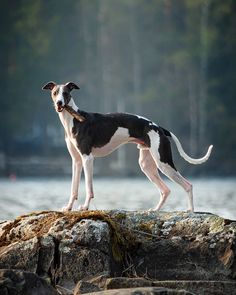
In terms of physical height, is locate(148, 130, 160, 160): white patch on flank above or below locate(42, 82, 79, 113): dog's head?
below

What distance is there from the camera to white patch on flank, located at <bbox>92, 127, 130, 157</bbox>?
562 inches

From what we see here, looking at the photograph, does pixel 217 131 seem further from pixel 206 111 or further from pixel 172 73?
pixel 172 73

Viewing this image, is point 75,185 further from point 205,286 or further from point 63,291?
point 205,286

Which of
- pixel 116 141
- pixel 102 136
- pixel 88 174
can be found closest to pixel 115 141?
pixel 116 141

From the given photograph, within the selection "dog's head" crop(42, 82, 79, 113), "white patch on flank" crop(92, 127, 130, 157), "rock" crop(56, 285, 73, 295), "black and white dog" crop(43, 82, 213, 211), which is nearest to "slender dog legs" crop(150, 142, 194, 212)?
"black and white dog" crop(43, 82, 213, 211)

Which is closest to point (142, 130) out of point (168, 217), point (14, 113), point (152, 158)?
point (152, 158)

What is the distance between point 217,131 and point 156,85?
6326 millimetres

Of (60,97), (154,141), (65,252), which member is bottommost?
(65,252)

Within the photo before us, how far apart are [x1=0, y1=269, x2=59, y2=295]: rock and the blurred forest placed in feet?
177

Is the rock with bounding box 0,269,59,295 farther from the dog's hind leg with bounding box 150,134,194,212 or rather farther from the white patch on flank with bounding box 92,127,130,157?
the dog's hind leg with bounding box 150,134,194,212

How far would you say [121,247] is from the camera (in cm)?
1254

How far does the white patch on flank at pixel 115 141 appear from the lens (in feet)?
46.9

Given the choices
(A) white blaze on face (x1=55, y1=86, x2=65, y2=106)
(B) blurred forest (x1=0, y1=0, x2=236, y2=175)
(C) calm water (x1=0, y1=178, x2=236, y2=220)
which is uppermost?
(B) blurred forest (x1=0, y1=0, x2=236, y2=175)

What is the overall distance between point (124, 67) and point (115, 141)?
6432 cm
